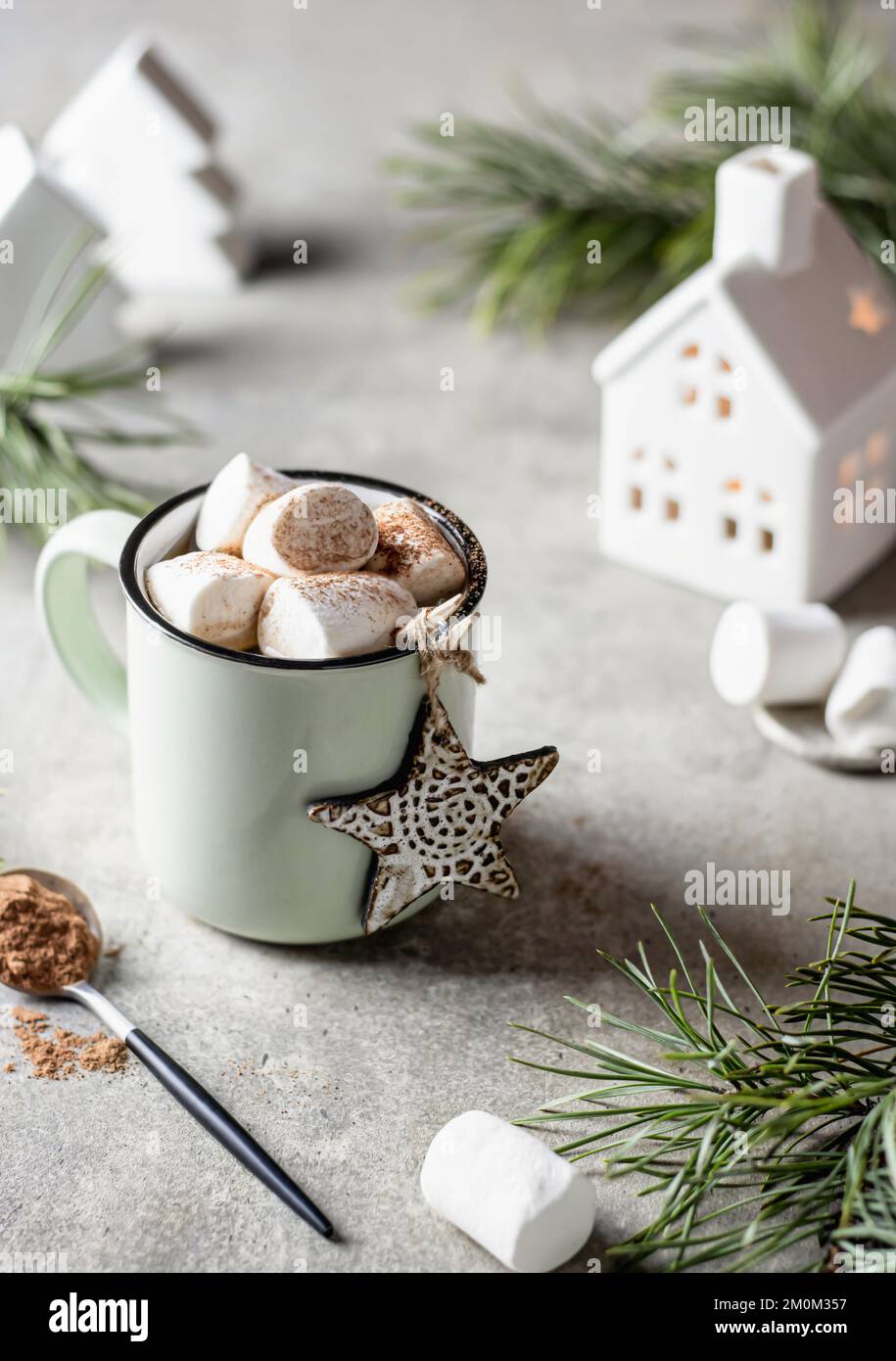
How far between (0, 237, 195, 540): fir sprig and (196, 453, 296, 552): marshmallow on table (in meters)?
0.35

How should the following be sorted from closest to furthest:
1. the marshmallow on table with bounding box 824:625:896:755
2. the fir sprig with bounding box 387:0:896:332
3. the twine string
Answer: the twine string
the marshmallow on table with bounding box 824:625:896:755
the fir sprig with bounding box 387:0:896:332

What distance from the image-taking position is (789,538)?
123cm

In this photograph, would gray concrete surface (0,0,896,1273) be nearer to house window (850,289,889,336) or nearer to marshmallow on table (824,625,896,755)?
marshmallow on table (824,625,896,755)

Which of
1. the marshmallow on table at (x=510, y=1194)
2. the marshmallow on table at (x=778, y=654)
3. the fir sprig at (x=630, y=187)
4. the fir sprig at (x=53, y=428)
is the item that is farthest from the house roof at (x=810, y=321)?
the marshmallow on table at (x=510, y=1194)

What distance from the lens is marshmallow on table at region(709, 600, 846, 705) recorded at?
1.12 m

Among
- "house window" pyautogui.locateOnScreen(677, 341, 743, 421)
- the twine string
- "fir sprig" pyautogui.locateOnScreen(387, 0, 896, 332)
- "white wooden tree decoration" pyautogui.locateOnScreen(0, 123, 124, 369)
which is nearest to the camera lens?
the twine string

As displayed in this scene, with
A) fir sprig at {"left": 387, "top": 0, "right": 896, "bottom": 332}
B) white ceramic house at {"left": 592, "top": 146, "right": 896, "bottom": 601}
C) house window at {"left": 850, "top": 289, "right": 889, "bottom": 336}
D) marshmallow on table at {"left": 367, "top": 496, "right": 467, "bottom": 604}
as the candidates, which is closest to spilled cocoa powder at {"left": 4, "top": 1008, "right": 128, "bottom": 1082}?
marshmallow on table at {"left": 367, "top": 496, "right": 467, "bottom": 604}

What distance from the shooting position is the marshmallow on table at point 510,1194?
739mm

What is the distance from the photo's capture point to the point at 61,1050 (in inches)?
34.4

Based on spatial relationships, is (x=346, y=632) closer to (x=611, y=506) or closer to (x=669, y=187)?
(x=611, y=506)

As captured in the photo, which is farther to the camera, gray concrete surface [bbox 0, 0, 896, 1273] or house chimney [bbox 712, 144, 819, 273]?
house chimney [bbox 712, 144, 819, 273]

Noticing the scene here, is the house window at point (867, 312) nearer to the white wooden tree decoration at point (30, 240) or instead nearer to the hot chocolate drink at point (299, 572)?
the hot chocolate drink at point (299, 572)

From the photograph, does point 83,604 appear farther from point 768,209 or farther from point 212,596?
point 768,209

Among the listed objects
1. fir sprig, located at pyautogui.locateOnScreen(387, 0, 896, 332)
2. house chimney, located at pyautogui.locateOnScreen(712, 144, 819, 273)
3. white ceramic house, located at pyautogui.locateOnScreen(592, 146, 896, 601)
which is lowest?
white ceramic house, located at pyautogui.locateOnScreen(592, 146, 896, 601)
